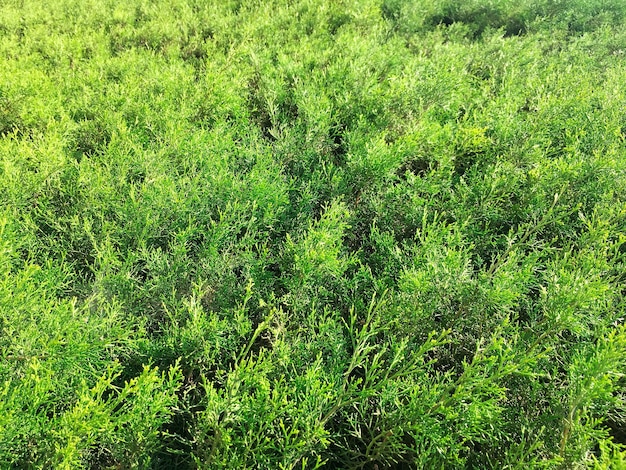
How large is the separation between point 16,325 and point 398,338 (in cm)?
203

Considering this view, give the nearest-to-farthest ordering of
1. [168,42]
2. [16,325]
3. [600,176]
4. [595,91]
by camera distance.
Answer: [16,325] < [600,176] < [595,91] < [168,42]

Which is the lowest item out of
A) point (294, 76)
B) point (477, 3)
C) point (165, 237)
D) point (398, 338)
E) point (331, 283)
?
point (398, 338)

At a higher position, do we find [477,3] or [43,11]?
[43,11]

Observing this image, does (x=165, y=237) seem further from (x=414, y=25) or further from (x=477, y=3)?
(x=477, y=3)

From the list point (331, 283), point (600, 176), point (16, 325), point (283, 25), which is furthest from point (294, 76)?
point (16, 325)

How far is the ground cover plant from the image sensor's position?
1825mm

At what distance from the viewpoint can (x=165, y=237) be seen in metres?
2.93

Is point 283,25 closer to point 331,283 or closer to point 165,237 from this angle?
point 165,237

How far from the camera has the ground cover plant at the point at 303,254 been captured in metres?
1.83

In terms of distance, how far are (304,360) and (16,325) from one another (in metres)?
1.47

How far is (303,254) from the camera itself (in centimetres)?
244

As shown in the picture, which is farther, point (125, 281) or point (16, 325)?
point (125, 281)

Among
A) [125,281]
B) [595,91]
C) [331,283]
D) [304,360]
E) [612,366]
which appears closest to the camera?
[612,366]

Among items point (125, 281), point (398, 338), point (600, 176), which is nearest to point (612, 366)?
point (398, 338)
